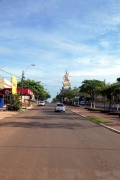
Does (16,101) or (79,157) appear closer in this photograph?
(79,157)

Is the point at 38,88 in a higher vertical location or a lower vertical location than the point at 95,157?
higher

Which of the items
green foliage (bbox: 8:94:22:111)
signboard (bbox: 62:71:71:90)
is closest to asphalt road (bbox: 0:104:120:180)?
green foliage (bbox: 8:94:22:111)

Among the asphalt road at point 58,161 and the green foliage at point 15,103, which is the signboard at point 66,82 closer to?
the green foliage at point 15,103

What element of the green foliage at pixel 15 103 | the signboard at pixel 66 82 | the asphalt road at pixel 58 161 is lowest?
the asphalt road at pixel 58 161

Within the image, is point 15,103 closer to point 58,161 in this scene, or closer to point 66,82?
point 58,161

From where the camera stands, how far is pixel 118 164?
313 inches

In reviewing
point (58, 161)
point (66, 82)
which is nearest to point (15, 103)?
point (58, 161)

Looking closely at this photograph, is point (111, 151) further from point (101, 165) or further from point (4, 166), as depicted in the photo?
point (4, 166)

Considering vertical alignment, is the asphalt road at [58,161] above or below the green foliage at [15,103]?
below

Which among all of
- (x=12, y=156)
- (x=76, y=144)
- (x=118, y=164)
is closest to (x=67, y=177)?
(x=118, y=164)

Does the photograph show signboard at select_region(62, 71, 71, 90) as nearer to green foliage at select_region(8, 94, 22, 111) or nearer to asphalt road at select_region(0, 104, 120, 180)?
green foliage at select_region(8, 94, 22, 111)

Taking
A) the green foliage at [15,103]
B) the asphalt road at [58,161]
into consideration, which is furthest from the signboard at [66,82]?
the asphalt road at [58,161]

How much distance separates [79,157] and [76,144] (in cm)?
269

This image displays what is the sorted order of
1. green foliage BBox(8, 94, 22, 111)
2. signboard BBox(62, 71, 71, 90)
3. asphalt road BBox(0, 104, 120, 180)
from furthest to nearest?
signboard BBox(62, 71, 71, 90) < green foliage BBox(8, 94, 22, 111) < asphalt road BBox(0, 104, 120, 180)
